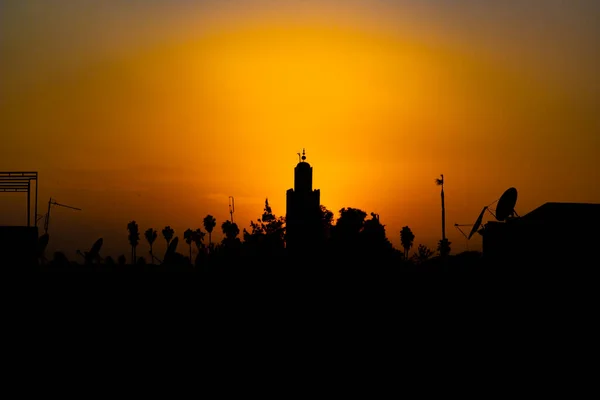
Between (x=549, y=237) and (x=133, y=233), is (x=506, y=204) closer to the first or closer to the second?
(x=549, y=237)

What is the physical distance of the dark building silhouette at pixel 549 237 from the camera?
132 ft

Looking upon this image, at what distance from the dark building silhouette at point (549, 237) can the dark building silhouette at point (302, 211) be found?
1682 inches

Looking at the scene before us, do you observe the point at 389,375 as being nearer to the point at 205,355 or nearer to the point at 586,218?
the point at 205,355

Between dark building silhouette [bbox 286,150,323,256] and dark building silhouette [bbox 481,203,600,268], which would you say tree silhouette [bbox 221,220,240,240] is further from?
dark building silhouette [bbox 481,203,600,268]

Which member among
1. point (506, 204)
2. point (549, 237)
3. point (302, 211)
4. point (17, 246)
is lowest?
point (17, 246)

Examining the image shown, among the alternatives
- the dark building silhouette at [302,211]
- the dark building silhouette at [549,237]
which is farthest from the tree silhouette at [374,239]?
the dark building silhouette at [549,237]

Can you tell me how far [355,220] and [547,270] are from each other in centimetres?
6706

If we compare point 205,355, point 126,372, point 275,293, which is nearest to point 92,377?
point 126,372

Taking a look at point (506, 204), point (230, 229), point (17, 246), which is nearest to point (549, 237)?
point (506, 204)

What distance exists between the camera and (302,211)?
96.9 meters

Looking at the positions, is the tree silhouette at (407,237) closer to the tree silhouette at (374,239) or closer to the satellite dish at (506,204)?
the tree silhouette at (374,239)

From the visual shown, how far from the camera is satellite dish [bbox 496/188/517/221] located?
1743 inches

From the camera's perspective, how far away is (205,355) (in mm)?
29344

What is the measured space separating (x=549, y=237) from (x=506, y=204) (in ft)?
12.8
